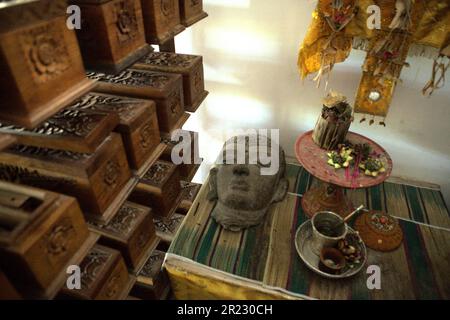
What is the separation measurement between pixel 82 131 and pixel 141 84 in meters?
0.37

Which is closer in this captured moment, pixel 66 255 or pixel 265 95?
pixel 66 255

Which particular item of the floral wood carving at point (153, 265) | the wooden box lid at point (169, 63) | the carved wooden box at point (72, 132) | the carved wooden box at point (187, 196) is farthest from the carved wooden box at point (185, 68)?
the floral wood carving at point (153, 265)

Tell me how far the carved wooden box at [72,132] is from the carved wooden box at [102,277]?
1.65 feet

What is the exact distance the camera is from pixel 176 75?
3.99 ft

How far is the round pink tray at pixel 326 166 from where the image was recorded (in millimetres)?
1392

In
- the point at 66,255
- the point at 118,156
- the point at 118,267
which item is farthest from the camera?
the point at 118,267

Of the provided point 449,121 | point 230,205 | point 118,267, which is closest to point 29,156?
point 118,267

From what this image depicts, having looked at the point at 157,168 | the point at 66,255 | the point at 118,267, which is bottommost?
the point at 118,267

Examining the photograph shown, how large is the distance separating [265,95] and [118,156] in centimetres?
133

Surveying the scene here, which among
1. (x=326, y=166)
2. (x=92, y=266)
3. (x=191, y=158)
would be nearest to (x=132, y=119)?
(x=92, y=266)

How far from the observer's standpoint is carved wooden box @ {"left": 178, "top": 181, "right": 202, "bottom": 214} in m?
1.87

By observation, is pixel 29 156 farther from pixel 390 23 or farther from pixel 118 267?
pixel 390 23

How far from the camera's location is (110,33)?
89 centimetres

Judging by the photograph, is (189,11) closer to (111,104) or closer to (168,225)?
(111,104)
